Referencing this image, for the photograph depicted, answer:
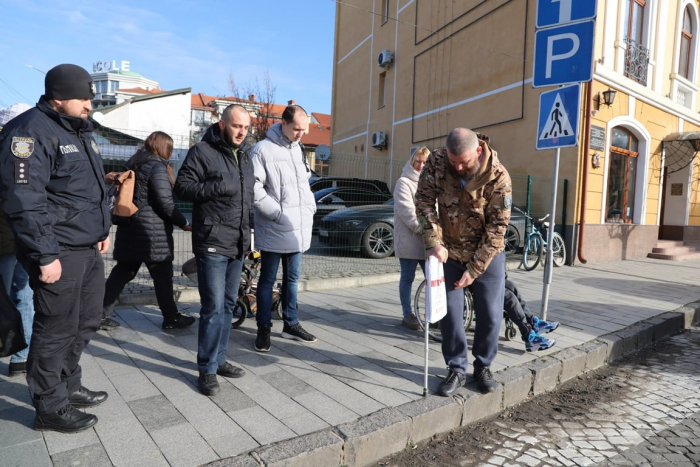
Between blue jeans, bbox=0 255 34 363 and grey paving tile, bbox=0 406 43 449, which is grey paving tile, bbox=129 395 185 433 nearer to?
grey paving tile, bbox=0 406 43 449

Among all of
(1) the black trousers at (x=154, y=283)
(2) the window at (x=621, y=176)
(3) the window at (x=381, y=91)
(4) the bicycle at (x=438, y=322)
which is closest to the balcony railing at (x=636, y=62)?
(2) the window at (x=621, y=176)

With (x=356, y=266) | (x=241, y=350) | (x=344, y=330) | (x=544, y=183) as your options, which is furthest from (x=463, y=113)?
(x=241, y=350)

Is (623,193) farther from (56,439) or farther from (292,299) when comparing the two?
(56,439)

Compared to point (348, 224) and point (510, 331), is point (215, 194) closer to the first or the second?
point (510, 331)

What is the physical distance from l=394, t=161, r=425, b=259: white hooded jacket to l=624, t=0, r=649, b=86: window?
Result: 9680 mm

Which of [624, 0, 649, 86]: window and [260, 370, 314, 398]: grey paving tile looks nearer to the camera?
[260, 370, 314, 398]: grey paving tile

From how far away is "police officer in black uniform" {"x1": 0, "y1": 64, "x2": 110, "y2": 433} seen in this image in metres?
2.39

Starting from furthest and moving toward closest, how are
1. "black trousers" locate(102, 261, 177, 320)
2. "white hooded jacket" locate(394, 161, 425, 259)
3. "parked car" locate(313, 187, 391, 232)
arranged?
"parked car" locate(313, 187, 391, 232)
"white hooded jacket" locate(394, 161, 425, 259)
"black trousers" locate(102, 261, 177, 320)

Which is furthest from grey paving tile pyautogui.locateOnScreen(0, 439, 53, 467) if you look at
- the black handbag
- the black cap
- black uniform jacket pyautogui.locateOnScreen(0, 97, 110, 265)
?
the black cap

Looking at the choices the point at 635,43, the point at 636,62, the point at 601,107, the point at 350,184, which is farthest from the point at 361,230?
the point at 635,43

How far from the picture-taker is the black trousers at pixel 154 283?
14.6 feet

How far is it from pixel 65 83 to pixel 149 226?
2022 mm

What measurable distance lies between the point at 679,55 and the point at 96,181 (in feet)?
52.8

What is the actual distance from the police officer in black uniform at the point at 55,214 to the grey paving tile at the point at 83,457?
0.71ft
